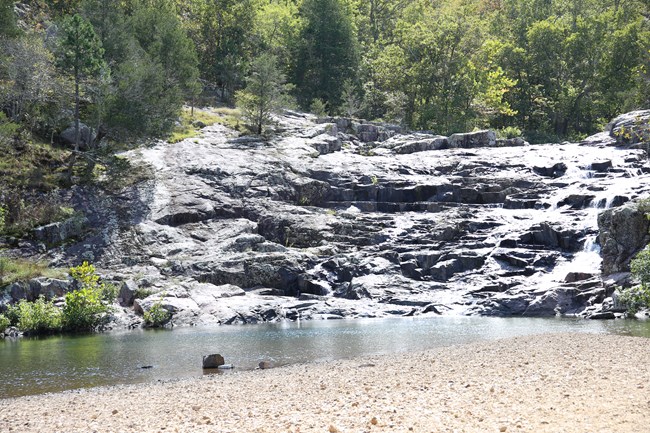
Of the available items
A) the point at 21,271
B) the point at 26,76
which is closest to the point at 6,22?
the point at 26,76

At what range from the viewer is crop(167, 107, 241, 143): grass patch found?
66.7 m

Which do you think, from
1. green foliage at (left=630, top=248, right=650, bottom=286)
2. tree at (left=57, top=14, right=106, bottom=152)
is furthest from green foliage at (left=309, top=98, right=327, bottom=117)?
green foliage at (left=630, top=248, right=650, bottom=286)

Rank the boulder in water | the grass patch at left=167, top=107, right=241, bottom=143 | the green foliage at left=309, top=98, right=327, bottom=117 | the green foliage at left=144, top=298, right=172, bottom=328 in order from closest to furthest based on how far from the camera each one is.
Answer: the boulder in water < the green foliage at left=144, top=298, right=172, bottom=328 < the grass patch at left=167, top=107, right=241, bottom=143 < the green foliage at left=309, top=98, right=327, bottom=117

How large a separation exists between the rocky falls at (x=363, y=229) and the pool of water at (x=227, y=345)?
4.51 meters

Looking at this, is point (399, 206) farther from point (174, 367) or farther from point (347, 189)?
point (174, 367)

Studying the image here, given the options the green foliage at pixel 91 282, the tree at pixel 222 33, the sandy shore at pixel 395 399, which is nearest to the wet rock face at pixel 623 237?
the sandy shore at pixel 395 399

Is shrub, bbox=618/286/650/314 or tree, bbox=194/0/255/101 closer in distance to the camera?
shrub, bbox=618/286/650/314

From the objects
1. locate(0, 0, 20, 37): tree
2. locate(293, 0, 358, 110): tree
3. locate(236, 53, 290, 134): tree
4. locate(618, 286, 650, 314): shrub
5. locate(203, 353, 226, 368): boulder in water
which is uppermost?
locate(293, 0, 358, 110): tree

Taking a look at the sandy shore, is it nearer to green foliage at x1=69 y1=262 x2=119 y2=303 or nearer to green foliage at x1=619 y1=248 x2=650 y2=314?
green foliage at x1=619 y1=248 x2=650 y2=314

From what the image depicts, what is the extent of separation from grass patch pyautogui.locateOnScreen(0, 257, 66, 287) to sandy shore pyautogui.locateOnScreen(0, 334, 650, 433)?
2431 centimetres

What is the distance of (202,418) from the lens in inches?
491

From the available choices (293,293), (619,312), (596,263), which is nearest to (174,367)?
(293,293)

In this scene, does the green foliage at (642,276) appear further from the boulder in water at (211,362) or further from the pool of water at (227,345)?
the boulder in water at (211,362)

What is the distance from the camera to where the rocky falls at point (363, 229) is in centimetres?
4081
